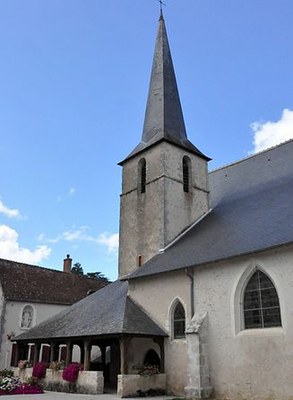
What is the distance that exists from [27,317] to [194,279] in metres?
13.7

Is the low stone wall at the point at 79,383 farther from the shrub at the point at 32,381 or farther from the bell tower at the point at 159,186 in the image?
the bell tower at the point at 159,186

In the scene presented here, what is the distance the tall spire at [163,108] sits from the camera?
1996 cm

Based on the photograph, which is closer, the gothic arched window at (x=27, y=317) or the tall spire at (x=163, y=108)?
the tall spire at (x=163, y=108)

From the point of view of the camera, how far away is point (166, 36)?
24047 millimetres

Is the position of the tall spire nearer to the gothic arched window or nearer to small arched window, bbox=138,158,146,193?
small arched window, bbox=138,158,146,193

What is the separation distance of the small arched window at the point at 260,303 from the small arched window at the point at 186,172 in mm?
7929

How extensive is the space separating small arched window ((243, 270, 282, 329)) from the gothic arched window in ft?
50.1

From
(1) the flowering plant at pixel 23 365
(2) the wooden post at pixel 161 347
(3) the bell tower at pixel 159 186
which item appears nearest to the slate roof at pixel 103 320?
(2) the wooden post at pixel 161 347

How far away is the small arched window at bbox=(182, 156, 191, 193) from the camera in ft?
63.0

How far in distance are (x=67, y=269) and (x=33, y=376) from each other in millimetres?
15325

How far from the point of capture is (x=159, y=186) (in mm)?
18156

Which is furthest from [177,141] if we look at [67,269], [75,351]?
[67,269]

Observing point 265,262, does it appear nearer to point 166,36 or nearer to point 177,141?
point 177,141

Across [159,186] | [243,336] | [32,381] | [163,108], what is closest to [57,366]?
[32,381]
